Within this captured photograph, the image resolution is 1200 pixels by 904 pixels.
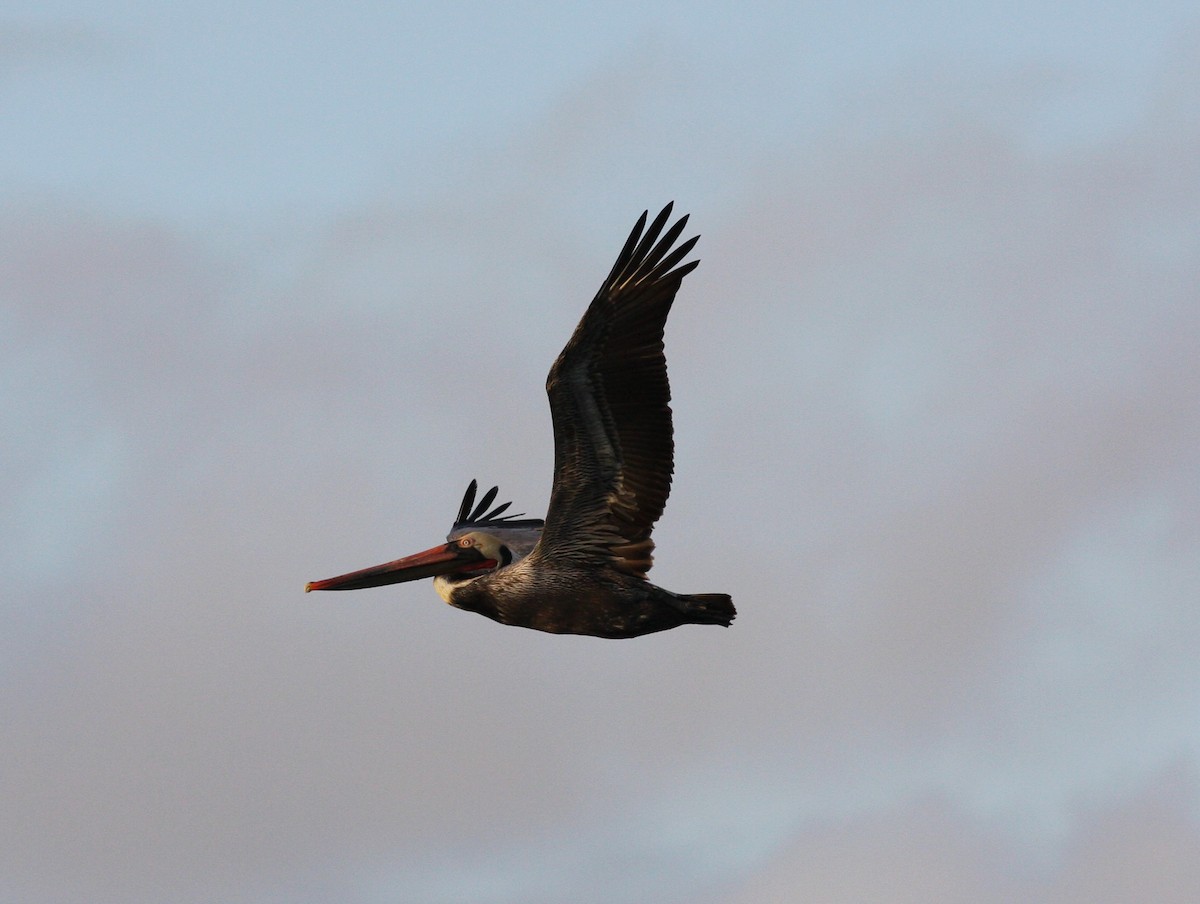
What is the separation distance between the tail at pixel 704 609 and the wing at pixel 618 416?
54 centimetres

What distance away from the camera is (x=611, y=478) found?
68.2 ft

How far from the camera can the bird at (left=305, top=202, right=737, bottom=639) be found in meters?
20.3

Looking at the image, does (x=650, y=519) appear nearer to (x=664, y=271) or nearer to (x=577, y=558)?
(x=577, y=558)

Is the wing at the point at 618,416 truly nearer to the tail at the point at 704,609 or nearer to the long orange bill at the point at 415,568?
the tail at the point at 704,609

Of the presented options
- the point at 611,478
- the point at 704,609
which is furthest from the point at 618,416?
the point at 704,609

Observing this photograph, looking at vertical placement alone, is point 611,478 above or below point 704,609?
above

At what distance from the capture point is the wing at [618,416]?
2025cm

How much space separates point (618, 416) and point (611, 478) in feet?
2.08

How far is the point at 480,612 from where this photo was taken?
21.8 meters

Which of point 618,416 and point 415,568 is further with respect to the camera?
point 415,568

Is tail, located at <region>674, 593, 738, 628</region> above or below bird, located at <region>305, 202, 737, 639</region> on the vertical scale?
below

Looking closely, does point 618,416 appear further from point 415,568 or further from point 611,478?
point 415,568

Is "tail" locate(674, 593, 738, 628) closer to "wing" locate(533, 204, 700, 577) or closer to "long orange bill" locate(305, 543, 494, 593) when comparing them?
"wing" locate(533, 204, 700, 577)

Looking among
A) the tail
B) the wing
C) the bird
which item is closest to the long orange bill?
the bird
